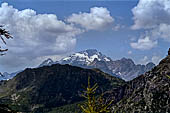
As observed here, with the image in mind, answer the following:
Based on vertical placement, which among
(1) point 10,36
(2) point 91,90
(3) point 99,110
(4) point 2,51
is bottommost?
(3) point 99,110

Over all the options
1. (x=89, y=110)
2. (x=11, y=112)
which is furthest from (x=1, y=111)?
(x=89, y=110)

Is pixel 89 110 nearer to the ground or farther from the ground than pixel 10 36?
nearer to the ground

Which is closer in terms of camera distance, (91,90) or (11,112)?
(11,112)

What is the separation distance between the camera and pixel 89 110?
936 cm

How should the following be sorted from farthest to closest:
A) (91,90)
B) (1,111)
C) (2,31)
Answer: (91,90) < (2,31) < (1,111)

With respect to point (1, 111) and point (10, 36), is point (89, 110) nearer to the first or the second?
point (1, 111)

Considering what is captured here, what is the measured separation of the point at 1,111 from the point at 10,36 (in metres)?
2.70

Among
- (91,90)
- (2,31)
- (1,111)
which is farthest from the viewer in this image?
(91,90)

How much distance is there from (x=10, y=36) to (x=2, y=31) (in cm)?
33

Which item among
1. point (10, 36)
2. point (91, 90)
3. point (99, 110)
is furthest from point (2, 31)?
point (99, 110)

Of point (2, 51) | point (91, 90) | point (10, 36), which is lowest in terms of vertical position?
point (91, 90)

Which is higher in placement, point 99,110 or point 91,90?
point 91,90

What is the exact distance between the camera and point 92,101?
30.5 ft

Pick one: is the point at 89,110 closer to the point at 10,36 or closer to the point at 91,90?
the point at 91,90
